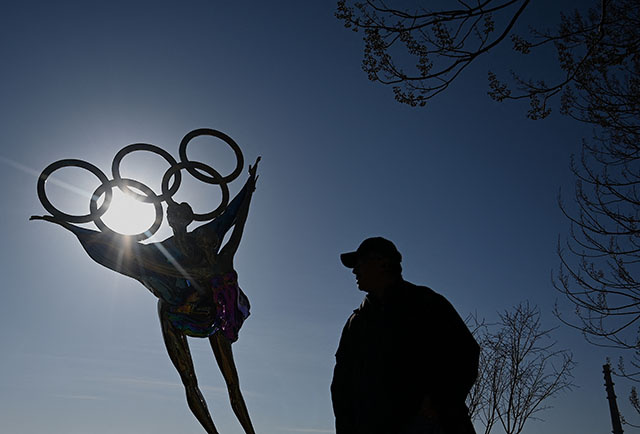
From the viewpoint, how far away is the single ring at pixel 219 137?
27.1ft

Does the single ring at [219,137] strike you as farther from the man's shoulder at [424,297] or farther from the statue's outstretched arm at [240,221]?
the man's shoulder at [424,297]

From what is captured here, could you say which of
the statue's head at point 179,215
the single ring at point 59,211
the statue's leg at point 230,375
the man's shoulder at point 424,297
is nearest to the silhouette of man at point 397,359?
the man's shoulder at point 424,297

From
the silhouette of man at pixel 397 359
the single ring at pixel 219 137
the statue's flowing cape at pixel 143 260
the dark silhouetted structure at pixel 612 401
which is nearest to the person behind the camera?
the silhouette of man at pixel 397 359

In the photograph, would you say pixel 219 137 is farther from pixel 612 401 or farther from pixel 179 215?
pixel 612 401

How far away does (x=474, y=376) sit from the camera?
377 cm

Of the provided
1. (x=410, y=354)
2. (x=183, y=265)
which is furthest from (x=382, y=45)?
(x=183, y=265)

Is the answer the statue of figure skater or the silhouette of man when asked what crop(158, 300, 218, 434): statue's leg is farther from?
the silhouette of man

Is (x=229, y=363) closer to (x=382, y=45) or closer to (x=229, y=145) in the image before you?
(x=229, y=145)

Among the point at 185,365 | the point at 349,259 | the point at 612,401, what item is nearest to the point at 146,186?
the point at 185,365

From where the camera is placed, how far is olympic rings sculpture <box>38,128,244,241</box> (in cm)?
785

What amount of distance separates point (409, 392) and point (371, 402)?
26 centimetres

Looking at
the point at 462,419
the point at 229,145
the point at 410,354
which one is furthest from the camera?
the point at 229,145

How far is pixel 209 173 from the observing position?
8289 mm

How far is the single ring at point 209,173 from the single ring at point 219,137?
0.09 ft
